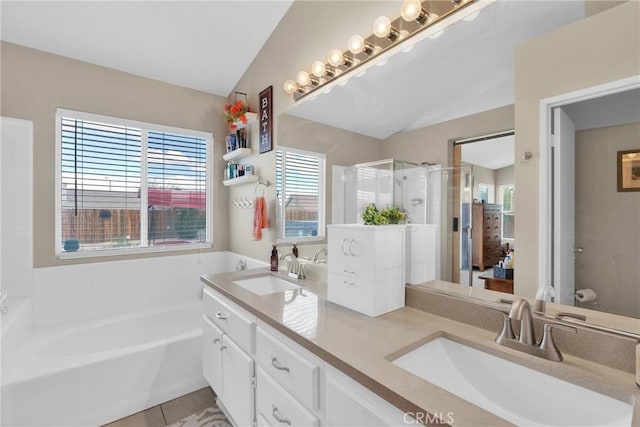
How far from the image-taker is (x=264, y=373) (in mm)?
1307

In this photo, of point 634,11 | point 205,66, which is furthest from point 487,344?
point 205,66

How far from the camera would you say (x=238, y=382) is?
5.02ft

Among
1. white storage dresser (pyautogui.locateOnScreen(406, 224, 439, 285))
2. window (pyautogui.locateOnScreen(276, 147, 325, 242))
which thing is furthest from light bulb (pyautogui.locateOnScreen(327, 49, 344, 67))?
white storage dresser (pyautogui.locateOnScreen(406, 224, 439, 285))

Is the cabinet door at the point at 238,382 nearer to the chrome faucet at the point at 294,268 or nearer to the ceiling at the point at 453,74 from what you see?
the chrome faucet at the point at 294,268

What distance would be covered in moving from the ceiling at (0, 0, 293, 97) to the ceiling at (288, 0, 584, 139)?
126 cm

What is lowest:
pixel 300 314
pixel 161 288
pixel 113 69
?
pixel 161 288

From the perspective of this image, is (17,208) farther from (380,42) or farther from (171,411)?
(380,42)

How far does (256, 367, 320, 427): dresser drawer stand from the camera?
3.47 feet

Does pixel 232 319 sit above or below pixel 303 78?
below

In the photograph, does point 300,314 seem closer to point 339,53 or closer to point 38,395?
point 339,53

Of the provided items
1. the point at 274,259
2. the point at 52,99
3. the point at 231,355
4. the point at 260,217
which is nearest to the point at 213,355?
the point at 231,355

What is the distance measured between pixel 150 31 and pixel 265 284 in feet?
7.16

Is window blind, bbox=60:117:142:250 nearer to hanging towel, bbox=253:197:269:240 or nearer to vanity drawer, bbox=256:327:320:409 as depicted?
hanging towel, bbox=253:197:269:240

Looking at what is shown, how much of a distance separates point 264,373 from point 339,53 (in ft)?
5.78
